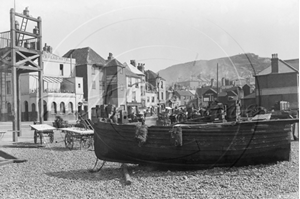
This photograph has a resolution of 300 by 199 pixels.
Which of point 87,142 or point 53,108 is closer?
point 87,142

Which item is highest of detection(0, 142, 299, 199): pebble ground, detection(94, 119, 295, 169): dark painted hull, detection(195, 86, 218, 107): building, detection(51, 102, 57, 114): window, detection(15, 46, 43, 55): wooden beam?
detection(15, 46, 43, 55): wooden beam

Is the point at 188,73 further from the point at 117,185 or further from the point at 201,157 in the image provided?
the point at 117,185

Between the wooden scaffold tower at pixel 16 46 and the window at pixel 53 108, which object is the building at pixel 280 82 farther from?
the window at pixel 53 108

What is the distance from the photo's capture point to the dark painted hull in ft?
23.2

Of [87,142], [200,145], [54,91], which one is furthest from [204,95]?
[54,91]

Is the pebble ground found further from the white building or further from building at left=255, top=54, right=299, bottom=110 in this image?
the white building

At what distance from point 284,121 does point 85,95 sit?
27.9 m

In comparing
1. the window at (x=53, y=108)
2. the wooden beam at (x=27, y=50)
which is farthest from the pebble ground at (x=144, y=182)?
the window at (x=53, y=108)

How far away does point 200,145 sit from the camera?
7066 mm

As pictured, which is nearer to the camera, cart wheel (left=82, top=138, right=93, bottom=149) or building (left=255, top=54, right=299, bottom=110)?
cart wheel (left=82, top=138, right=93, bottom=149)

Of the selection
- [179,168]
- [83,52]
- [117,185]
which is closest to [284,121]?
[179,168]

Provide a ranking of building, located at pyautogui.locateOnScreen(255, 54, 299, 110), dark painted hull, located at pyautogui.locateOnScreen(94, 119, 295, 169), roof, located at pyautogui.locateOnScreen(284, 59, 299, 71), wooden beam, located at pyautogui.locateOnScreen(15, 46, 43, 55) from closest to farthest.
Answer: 1. dark painted hull, located at pyautogui.locateOnScreen(94, 119, 295, 169)
2. wooden beam, located at pyautogui.locateOnScreen(15, 46, 43, 55)
3. roof, located at pyautogui.locateOnScreen(284, 59, 299, 71)
4. building, located at pyautogui.locateOnScreen(255, 54, 299, 110)

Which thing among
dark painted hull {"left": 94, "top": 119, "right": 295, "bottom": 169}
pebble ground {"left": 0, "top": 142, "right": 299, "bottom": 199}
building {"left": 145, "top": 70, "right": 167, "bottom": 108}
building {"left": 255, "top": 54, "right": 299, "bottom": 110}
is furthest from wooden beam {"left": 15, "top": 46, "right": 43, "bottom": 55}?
building {"left": 255, "top": 54, "right": 299, "bottom": 110}

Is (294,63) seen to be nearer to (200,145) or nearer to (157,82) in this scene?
(157,82)
